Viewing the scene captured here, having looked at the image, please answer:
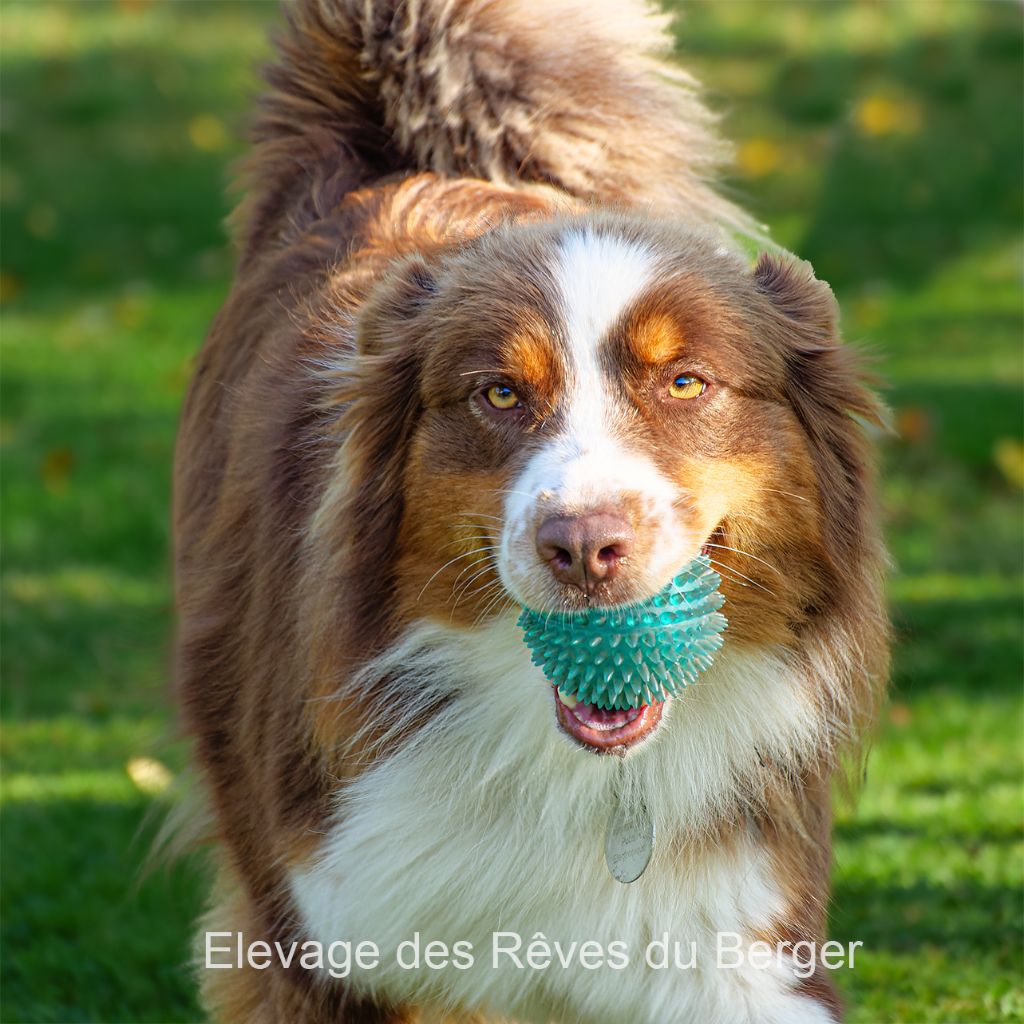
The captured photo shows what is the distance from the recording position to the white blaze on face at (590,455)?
9.71ft

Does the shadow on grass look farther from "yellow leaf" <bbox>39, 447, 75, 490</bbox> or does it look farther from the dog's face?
"yellow leaf" <bbox>39, 447, 75, 490</bbox>

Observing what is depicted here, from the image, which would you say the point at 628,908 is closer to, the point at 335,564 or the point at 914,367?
the point at 335,564

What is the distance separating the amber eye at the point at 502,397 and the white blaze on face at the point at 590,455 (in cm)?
11

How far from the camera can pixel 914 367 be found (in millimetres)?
9258

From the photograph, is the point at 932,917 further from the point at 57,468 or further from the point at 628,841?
the point at 57,468

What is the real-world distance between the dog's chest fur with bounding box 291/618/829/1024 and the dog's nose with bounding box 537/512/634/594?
0.45 m

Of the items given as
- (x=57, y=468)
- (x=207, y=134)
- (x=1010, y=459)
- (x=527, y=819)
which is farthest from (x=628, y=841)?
(x=207, y=134)

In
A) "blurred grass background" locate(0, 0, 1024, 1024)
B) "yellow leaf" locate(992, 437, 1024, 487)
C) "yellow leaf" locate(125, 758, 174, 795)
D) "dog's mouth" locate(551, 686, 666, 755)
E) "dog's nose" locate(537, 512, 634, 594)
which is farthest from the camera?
"yellow leaf" locate(992, 437, 1024, 487)

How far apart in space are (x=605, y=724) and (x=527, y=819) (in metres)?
0.39

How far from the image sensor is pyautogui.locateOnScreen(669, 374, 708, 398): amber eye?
3232 mm

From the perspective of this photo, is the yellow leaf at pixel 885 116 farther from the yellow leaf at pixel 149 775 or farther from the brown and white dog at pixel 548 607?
the brown and white dog at pixel 548 607

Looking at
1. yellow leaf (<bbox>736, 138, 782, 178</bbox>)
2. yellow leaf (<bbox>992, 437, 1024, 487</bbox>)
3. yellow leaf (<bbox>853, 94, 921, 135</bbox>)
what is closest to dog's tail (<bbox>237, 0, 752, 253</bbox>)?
yellow leaf (<bbox>992, 437, 1024, 487</bbox>)

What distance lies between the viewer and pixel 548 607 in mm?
3018

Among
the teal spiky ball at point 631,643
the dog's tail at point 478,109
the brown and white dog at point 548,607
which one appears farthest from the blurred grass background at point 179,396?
the teal spiky ball at point 631,643
